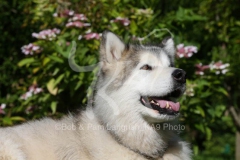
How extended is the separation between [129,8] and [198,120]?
1892 mm

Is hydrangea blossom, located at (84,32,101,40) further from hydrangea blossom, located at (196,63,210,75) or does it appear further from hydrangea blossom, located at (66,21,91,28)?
hydrangea blossom, located at (196,63,210,75)

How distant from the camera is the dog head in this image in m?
4.28

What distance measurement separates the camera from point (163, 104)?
4.34m

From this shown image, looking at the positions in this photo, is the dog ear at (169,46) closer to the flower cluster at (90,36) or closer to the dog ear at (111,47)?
the dog ear at (111,47)

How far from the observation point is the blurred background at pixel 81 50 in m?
6.18

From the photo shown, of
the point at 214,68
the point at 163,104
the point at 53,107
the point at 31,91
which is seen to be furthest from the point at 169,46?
the point at 31,91

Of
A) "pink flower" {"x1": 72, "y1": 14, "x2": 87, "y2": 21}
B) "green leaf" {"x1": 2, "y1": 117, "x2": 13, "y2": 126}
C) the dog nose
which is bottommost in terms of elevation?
"green leaf" {"x1": 2, "y1": 117, "x2": 13, "y2": 126}

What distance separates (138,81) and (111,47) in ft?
1.43

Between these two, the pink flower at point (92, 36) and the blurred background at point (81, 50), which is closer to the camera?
the pink flower at point (92, 36)

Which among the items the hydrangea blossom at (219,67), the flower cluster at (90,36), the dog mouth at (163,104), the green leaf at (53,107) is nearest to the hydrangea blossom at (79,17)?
the flower cluster at (90,36)

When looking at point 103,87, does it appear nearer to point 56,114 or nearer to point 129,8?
point 56,114

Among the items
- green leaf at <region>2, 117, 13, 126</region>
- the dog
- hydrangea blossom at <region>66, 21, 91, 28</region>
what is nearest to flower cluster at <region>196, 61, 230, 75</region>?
hydrangea blossom at <region>66, 21, 91, 28</region>

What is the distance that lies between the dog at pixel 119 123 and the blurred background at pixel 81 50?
138cm

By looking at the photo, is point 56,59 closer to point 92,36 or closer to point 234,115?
point 92,36
